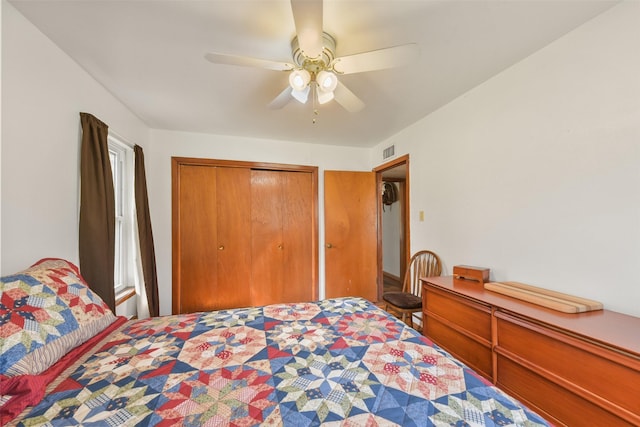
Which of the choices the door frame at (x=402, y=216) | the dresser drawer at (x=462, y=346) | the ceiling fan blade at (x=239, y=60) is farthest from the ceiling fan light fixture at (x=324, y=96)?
the dresser drawer at (x=462, y=346)

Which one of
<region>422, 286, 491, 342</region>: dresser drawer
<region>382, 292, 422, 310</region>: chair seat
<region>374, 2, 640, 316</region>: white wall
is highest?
<region>374, 2, 640, 316</region>: white wall

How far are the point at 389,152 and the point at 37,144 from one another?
3264 mm

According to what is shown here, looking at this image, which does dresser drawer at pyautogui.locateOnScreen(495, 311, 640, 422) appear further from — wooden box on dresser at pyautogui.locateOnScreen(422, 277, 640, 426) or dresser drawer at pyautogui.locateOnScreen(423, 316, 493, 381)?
dresser drawer at pyautogui.locateOnScreen(423, 316, 493, 381)

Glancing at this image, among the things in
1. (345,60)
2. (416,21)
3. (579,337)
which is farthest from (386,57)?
(579,337)

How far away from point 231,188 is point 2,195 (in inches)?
84.2

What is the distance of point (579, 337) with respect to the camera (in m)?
1.12

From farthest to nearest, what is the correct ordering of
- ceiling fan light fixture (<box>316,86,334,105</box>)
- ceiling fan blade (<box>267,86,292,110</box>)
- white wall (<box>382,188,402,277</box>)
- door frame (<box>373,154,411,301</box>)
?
white wall (<box>382,188,402,277</box>)
door frame (<box>373,154,411,301</box>)
ceiling fan blade (<box>267,86,292,110</box>)
ceiling fan light fixture (<box>316,86,334,105</box>)

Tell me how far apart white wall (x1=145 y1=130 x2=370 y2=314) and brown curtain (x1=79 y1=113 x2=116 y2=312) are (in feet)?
3.48

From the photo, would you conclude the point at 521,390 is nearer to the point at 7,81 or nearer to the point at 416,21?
the point at 416,21

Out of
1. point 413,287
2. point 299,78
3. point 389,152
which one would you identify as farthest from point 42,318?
point 389,152

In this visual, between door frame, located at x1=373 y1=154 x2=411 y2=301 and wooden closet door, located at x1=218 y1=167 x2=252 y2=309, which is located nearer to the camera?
door frame, located at x1=373 y1=154 x2=411 y2=301

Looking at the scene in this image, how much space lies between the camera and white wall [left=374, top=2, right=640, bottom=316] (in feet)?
4.19

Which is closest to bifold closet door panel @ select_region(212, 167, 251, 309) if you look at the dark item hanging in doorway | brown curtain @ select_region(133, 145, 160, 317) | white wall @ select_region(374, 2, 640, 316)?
brown curtain @ select_region(133, 145, 160, 317)

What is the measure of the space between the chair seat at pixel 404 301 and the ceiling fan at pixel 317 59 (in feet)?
6.16
